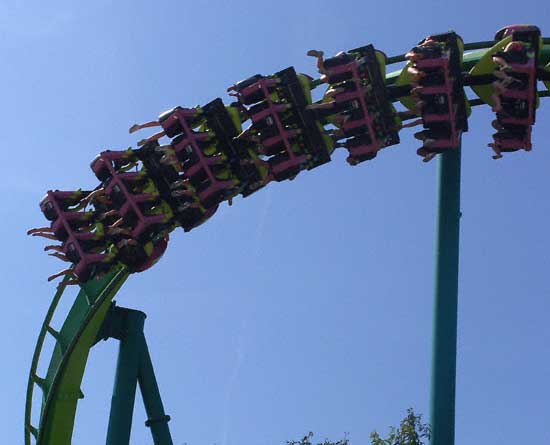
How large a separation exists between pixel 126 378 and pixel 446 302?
382 cm

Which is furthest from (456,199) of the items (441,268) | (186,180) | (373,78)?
(186,180)

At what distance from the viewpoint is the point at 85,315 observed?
37.6ft

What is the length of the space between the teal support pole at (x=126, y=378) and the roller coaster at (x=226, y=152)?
0.01 m

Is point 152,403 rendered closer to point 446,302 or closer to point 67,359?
point 67,359

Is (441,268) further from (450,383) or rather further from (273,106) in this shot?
(273,106)

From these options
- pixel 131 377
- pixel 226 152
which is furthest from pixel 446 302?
pixel 131 377

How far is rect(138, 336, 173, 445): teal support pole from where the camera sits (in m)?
11.7

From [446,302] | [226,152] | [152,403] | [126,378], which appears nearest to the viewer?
[446,302]

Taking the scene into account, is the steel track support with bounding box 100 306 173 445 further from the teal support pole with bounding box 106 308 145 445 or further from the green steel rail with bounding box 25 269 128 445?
the green steel rail with bounding box 25 269 128 445

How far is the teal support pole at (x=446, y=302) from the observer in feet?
29.6

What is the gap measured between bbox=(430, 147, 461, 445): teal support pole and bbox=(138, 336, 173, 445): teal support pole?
11.8 ft

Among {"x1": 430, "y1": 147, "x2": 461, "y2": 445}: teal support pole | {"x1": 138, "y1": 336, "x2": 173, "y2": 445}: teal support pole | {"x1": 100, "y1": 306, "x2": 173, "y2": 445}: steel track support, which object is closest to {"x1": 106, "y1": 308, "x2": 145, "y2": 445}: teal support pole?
{"x1": 100, "y1": 306, "x2": 173, "y2": 445}: steel track support

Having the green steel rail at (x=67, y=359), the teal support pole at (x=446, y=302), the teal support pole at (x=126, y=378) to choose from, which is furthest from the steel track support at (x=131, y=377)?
the teal support pole at (x=446, y=302)

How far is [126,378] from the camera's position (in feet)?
38.2
